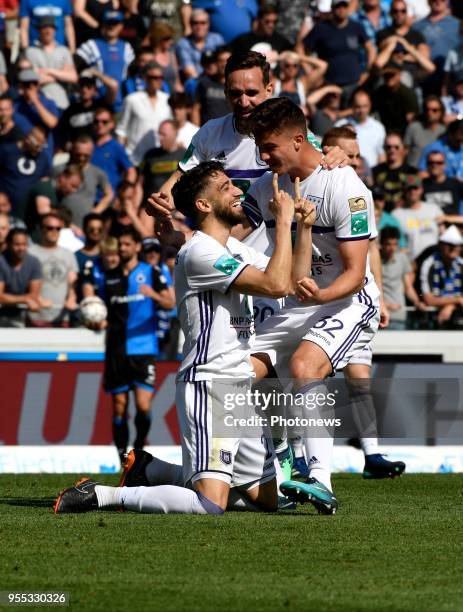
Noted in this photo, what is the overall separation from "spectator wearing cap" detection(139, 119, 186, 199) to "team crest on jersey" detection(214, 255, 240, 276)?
30.5 ft

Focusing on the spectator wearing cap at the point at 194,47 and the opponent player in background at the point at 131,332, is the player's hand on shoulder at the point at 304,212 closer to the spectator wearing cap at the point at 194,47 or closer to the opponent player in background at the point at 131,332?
the opponent player in background at the point at 131,332

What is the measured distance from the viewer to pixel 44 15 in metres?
18.5

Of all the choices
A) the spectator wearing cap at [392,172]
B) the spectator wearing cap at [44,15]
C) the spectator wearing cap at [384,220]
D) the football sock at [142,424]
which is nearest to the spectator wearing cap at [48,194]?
the spectator wearing cap at [44,15]

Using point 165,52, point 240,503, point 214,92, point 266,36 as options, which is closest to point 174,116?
point 214,92

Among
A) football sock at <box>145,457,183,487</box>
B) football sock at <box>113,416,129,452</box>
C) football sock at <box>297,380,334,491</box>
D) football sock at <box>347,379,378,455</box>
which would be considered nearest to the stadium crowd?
football sock at <box>113,416,129,452</box>

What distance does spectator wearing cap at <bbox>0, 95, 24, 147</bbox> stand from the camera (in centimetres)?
1712

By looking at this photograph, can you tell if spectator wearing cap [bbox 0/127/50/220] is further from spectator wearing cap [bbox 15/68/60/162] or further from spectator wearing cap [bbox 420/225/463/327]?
spectator wearing cap [bbox 420/225/463/327]

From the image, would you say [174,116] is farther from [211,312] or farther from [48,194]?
[211,312]

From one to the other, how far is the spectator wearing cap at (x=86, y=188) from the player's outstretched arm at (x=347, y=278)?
8886 mm

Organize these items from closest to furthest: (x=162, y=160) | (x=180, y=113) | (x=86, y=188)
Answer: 1. (x=86, y=188)
2. (x=162, y=160)
3. (x=180, y=113)

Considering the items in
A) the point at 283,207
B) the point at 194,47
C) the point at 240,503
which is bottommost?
the point at 240,503

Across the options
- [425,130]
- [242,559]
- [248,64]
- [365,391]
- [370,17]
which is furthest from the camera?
[370,17]

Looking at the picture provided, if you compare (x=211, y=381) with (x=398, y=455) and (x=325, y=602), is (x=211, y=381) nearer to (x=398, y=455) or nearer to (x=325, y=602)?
(x=325, y=602)

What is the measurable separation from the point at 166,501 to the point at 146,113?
10843 millimetres
